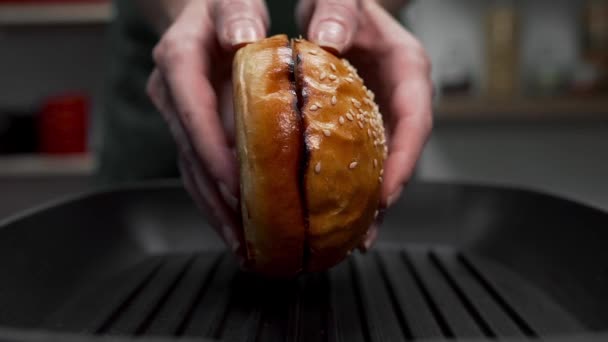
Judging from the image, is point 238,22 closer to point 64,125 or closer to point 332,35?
point 332,35

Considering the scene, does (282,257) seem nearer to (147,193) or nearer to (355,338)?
(355,338)

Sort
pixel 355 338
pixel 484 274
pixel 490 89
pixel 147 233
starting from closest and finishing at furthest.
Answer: pixel 355 338 < pixel 484 274 < pixel 147 233 < pixel 490 89

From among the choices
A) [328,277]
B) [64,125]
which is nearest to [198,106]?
[328,277]

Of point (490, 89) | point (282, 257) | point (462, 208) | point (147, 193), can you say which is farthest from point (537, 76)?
point (282, 257)

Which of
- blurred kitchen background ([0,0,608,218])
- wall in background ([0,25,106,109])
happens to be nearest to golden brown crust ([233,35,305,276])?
blurred kitchen background ([0,0,608,218])

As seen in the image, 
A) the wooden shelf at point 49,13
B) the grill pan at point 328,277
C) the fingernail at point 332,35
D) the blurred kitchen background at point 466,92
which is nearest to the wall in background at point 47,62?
the blurred kitchen background at point 466,92

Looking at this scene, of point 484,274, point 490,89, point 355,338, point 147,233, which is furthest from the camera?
point 490,89
